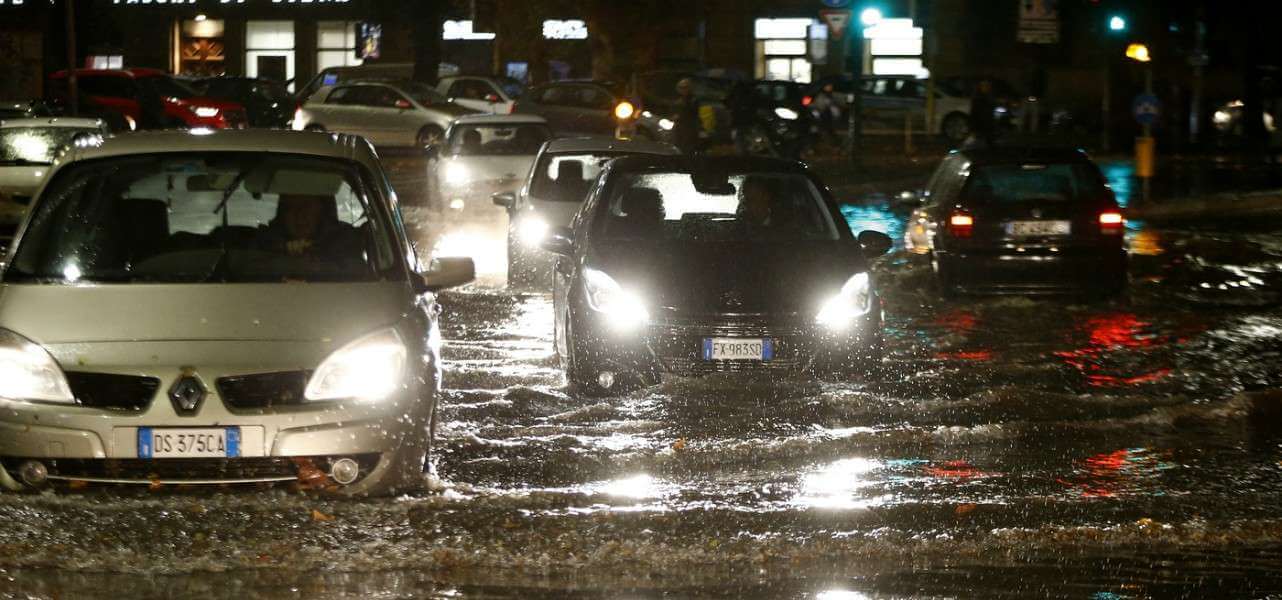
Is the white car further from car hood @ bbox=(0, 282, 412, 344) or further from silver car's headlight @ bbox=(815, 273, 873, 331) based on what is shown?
car hood @ bbox=(0, 282, 412, 344)

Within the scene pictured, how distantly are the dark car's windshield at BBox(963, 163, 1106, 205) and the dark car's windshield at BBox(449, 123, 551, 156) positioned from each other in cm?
672

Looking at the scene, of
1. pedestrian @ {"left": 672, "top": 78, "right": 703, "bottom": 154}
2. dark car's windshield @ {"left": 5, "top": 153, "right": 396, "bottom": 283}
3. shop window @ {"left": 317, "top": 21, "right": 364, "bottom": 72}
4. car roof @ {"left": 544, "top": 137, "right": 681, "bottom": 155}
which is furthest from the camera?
shop window @ {"left": 317, "top": 21, "right": 364, "bottom": 72}

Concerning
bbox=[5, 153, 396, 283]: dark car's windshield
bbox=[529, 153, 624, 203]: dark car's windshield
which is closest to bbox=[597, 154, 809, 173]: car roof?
bbox=[5, 153, 396, 283]: dark car's windshield

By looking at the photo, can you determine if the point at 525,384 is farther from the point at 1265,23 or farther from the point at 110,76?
the point at 1265,23

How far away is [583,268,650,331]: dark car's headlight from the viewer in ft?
33.6

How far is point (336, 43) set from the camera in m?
64.7

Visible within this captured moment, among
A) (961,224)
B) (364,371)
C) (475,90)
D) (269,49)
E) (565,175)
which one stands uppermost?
(269,49)

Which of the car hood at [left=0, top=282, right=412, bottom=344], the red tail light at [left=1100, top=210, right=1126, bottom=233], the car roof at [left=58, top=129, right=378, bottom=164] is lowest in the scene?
the red tail light at [left=1100, top=210, right=1126, bottom=233]

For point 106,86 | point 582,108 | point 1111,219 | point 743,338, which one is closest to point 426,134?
point 582,108

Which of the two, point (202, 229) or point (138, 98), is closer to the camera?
point (202, 229)

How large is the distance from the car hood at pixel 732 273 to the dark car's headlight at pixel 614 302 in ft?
0.16

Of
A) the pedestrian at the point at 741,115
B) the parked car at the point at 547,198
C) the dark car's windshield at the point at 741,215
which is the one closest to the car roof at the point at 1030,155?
the parked car at the point at 547,198

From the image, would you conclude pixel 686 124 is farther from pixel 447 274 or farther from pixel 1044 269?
pixel 447 274

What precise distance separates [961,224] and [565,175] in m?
3.54
